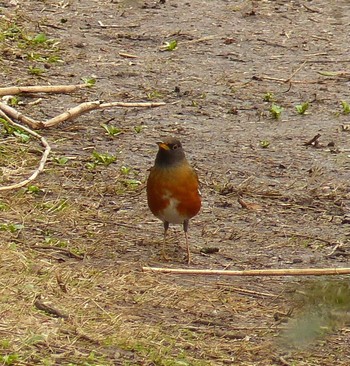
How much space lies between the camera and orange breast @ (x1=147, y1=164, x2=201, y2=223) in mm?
5070

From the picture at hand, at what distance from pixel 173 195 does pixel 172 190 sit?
28mm

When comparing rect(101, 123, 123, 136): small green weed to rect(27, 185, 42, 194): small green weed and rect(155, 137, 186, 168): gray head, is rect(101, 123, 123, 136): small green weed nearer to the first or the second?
rect(27, 185, 42, 194): small green weed

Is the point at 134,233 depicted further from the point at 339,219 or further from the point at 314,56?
the point at 314,56

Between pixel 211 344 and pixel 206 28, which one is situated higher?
pixel 211 344

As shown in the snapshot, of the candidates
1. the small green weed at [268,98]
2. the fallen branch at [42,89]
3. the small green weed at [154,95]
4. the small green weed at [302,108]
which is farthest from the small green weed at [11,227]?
the small green weed at [268,98]

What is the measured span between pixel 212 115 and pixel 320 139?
0.94 m

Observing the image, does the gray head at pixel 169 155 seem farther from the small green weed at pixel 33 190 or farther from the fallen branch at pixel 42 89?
the fallen branch at pixel 42 89

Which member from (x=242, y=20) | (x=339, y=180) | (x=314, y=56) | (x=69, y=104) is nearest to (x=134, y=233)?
(x=339, y=180)

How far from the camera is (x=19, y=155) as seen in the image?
6477 mm

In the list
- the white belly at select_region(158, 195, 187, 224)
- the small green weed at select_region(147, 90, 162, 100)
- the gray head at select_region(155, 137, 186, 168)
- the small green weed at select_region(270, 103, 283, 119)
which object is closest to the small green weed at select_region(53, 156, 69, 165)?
the gray head at select_region(155, 137, 186, 168)

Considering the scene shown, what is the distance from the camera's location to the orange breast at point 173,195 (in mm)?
5070

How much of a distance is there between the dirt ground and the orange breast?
0.24 m

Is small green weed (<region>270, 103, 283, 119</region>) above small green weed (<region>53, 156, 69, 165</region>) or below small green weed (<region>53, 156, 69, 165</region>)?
below

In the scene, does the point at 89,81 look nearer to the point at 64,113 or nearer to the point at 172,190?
the point at 64,113
